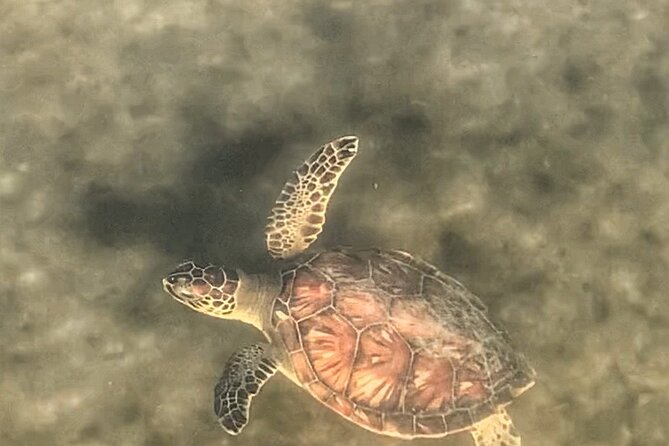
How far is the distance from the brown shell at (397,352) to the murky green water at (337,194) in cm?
25

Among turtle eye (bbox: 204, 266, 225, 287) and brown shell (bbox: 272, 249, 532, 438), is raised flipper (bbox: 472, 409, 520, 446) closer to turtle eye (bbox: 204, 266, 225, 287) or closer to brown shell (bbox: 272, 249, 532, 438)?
brown shell (bbox: 272, 249, 532, 438)

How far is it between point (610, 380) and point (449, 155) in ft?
4.40

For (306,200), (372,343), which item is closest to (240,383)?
(372,343)

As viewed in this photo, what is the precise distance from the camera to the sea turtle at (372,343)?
9.66ft

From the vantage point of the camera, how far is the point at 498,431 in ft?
9.96

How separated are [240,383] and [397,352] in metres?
0.70

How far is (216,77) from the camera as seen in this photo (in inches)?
155

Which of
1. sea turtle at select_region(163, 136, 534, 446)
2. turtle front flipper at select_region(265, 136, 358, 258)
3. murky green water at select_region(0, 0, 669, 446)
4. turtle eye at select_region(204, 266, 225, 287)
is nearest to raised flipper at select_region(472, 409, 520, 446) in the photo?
sea turtle at select_region(163, 136, 534, 446)

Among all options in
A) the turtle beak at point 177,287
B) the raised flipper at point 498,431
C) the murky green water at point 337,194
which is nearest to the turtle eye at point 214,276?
the turtle beak at point 177,287

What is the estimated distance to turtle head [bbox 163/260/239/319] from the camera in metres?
3.17

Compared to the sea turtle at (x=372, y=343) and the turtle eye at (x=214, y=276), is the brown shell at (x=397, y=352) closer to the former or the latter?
the sea turtle at (x=372, y=343)

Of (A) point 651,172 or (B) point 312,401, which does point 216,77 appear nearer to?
(B) point 312,401

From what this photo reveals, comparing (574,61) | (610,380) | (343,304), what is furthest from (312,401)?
(574,61)

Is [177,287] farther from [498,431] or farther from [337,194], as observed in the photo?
[498,431]
